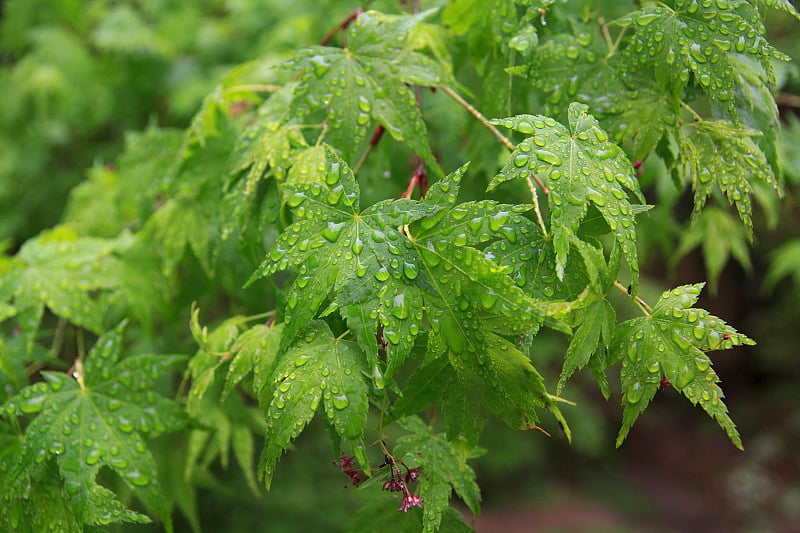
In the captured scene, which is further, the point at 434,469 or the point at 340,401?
the point at 434,469

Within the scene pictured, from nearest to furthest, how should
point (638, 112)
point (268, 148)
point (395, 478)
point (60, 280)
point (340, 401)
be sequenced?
point (340, 401), point (395, 478), point (638, 112), point (268, 148), point (60, 280)

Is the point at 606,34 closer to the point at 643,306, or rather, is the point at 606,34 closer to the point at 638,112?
the point at 638,112

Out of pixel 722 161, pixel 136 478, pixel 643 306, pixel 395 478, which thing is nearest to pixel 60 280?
pixel 136 478

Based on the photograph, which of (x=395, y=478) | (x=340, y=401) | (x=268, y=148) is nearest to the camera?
(x=340, y=401)

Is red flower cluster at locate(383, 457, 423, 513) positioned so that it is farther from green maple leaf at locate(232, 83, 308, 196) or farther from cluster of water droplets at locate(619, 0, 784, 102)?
cluster of water droplets at locate(619, 0, 784, 102)

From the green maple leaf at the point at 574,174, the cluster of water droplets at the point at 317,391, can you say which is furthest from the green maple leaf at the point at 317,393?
the green maple leaf at the point at 574,174

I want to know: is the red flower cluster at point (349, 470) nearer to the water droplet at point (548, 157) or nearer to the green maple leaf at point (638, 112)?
the water droplet at point (548, 157)
